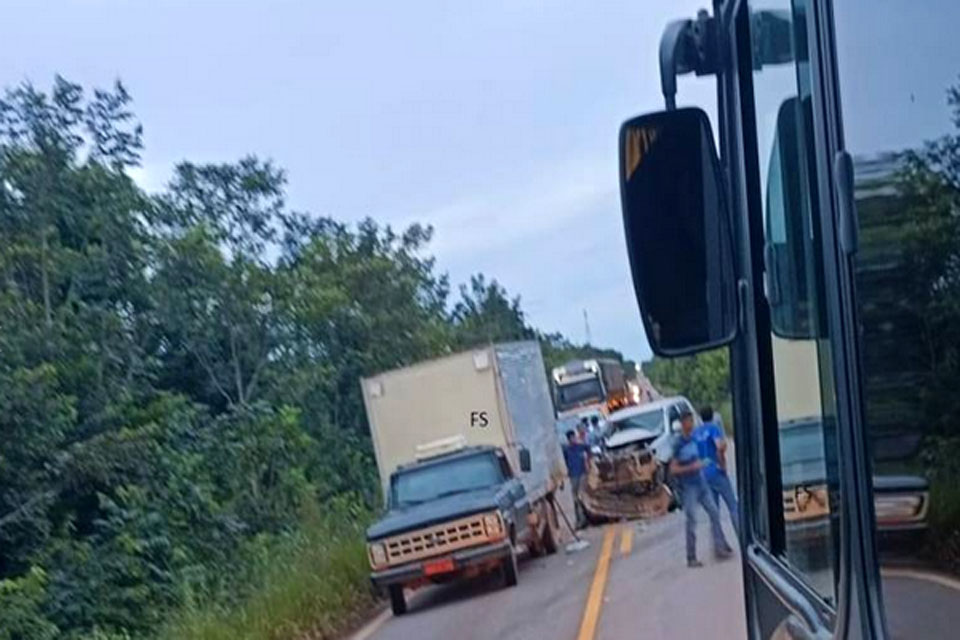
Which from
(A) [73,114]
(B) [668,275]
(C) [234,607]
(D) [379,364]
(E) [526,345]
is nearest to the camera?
(B) [668,275]

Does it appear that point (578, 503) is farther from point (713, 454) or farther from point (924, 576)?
point (924, 576)

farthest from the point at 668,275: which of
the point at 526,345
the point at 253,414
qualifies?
the point at 253,414

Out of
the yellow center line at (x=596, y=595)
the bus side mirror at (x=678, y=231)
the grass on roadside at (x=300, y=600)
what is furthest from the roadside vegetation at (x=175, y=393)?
the bus side mirror at (x=678, y=231)

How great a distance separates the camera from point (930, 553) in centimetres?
152

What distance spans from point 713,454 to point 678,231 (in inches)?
461

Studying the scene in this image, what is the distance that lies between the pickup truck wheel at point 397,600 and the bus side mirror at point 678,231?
1453 centimetres

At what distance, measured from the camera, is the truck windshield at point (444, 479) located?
1792cm

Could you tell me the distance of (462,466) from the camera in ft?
59.6

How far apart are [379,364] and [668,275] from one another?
2879cm

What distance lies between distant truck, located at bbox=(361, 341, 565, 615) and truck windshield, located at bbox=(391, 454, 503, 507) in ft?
0.04

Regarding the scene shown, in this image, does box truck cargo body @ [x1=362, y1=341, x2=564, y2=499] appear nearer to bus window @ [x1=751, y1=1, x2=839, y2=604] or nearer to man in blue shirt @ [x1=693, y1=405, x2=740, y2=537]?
man in blue shirt @ [x1=693, y1=405, x2=740, y2=537]

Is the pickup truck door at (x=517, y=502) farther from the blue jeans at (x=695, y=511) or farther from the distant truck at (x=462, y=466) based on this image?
the blue jeans at (x=695, y=511)

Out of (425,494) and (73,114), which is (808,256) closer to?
(425,494)

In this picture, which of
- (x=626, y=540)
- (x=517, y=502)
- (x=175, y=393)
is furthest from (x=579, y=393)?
(x=517, y=502)
